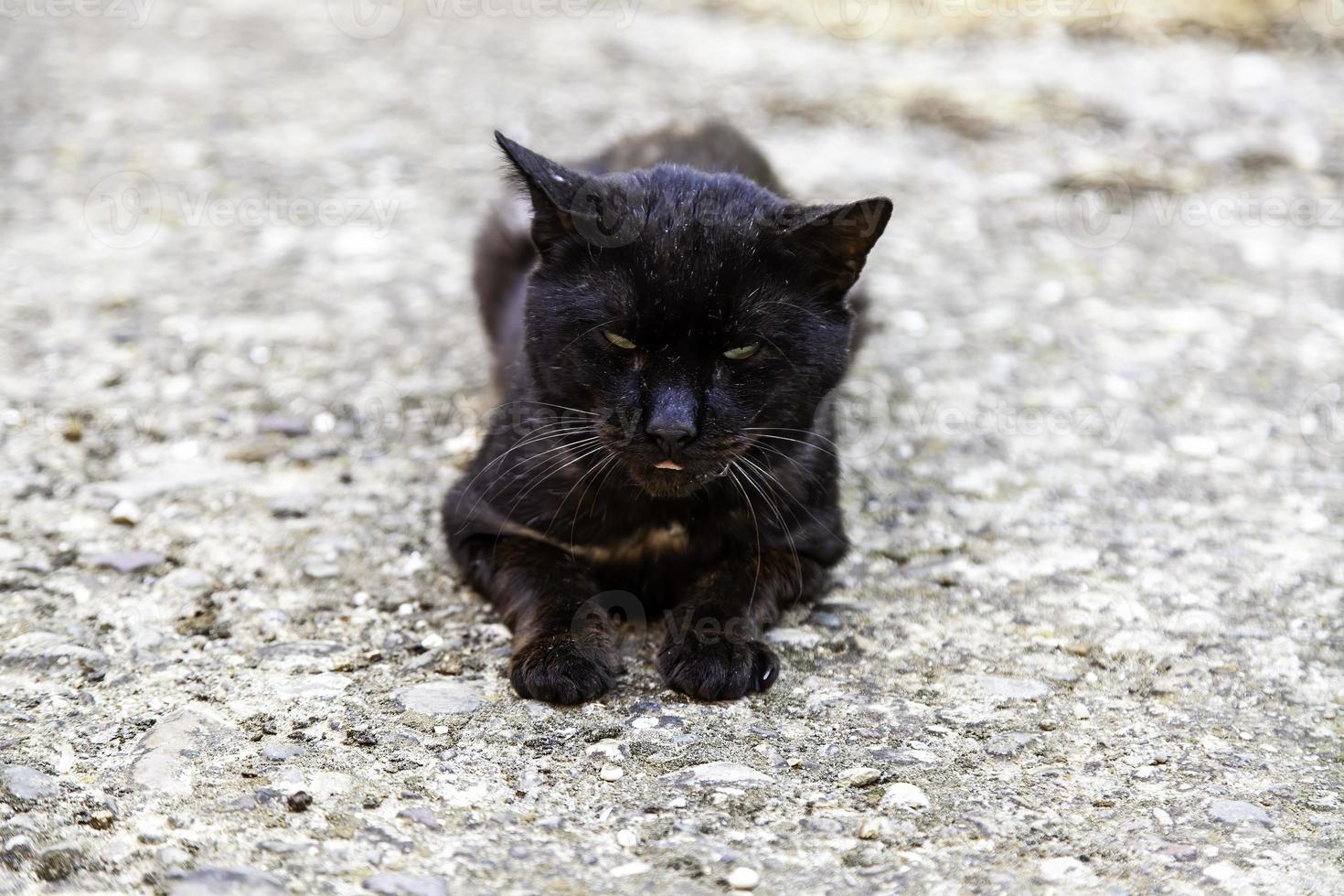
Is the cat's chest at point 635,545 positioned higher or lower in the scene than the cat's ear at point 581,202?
lower

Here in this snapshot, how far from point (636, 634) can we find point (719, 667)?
35cm

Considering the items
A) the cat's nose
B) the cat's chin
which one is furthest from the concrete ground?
the cat's nose

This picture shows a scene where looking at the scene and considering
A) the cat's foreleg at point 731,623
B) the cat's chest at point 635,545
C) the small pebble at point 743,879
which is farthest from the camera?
the cat's chest at point 635,545

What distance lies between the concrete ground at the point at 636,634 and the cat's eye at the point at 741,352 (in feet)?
2.49

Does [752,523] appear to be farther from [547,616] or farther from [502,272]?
[502,272]

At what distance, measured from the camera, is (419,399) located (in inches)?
165

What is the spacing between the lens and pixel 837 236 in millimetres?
2699

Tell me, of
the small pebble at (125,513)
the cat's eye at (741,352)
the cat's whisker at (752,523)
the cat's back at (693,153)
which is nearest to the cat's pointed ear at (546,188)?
the cat's eye at (741,352)

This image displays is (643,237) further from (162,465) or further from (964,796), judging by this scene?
(162,465)

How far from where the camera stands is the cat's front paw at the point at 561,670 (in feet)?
8.68

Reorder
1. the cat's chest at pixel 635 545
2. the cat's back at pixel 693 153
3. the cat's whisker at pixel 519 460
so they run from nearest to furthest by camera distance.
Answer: the cat's whisker at pixel 519 460, the cat's chest at pixel 635 545, the cat's back at pixel 693 153

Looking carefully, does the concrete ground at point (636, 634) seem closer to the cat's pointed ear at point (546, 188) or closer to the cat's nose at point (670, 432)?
the cat's nose at point (670, 432)

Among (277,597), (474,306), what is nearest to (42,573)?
(277,597)

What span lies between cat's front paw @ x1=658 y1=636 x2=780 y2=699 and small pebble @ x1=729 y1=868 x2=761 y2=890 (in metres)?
0.57
